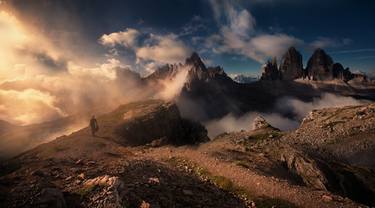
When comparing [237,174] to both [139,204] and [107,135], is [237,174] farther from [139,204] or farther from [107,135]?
[107,135]

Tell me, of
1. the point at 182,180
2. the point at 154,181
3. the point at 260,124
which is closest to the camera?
the point at 154,181

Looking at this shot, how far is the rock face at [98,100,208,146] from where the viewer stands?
85.8 metres

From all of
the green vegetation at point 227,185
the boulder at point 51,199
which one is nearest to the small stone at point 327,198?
the green vegetation at point 227,185

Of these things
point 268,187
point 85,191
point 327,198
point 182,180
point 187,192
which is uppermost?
point 85,191

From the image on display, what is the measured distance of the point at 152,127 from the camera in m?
115

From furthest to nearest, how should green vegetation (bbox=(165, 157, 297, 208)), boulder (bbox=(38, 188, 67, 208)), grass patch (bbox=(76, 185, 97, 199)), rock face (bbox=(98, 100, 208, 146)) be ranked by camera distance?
1. rock face (bbox=(98, 100, 208, 146))
2. green vegetation (bbox=(165, 157, 297, 208))
3. grass patch (bbox=(76, 185, 97, 199))
4. boulder (bbox=(38, 188, 67, 208))

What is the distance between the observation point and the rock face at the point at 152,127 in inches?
3378

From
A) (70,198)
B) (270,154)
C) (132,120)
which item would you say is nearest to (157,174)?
(70,198)

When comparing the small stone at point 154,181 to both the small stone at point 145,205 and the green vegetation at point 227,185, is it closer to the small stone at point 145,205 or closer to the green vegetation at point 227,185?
the small stone at point 145,205

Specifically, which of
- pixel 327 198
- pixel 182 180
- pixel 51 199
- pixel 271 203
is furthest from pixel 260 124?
pixel 51 199

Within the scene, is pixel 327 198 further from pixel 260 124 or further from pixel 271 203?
pixel 260 124

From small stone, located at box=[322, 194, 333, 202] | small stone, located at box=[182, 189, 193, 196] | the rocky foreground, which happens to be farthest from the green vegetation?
small stone, located at box=[182, 189, 193, 196]

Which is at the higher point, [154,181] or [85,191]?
[85,191]

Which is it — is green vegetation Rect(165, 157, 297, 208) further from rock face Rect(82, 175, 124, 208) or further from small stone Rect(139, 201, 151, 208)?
rock face Rect(82, 175, 124, 208)
